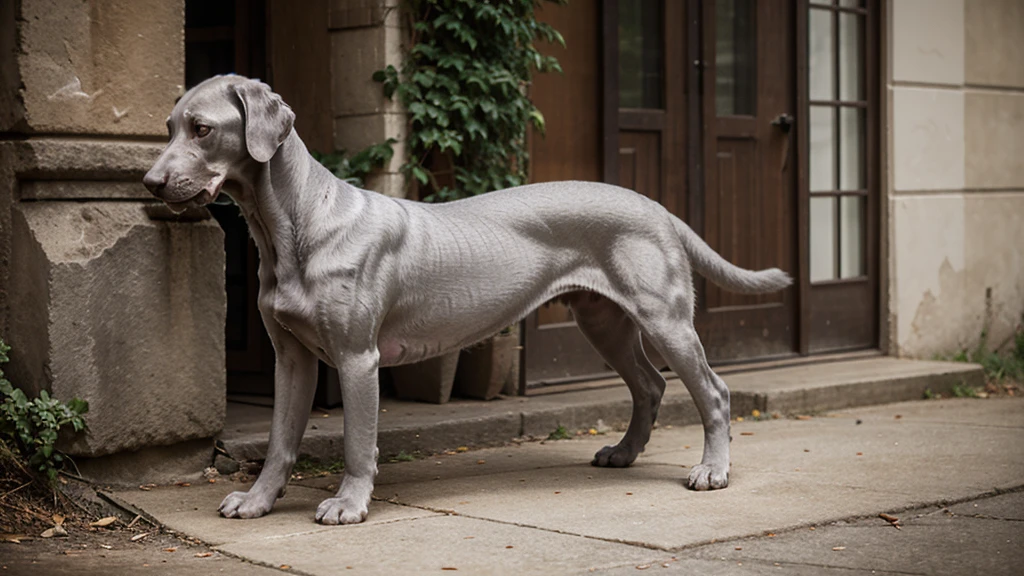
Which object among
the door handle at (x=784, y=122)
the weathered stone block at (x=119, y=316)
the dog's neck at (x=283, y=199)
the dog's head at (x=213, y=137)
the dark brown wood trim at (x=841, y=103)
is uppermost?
the dark brown wood trim at (x=841, y=103)

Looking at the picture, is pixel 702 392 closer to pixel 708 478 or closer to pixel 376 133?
pixel 708 478

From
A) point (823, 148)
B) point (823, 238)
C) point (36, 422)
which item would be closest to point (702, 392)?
point (36, 422)

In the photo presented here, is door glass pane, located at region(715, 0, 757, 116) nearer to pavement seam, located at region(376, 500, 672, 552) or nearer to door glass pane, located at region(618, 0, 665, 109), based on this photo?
door glass pane, located at region(618, 0, 665, 109)

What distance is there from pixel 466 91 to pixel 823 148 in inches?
122

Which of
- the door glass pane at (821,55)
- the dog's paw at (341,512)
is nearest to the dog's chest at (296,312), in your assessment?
the dog's paw at (341,512)

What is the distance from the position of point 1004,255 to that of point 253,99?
6.75 metres

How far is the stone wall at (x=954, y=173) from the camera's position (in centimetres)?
873

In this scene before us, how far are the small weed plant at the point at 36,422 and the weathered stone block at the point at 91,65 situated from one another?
0.97m

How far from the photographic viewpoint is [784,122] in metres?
8.20

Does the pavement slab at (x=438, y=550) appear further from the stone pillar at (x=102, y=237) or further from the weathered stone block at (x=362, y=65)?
the weathered stone block at (x=362, y=65)

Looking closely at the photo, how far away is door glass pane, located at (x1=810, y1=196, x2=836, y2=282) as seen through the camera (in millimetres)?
8508

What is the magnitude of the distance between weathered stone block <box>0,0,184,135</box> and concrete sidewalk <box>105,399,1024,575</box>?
1386 millimetres

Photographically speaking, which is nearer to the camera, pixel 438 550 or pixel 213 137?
pixel 438 550

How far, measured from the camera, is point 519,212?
495 centimetres
